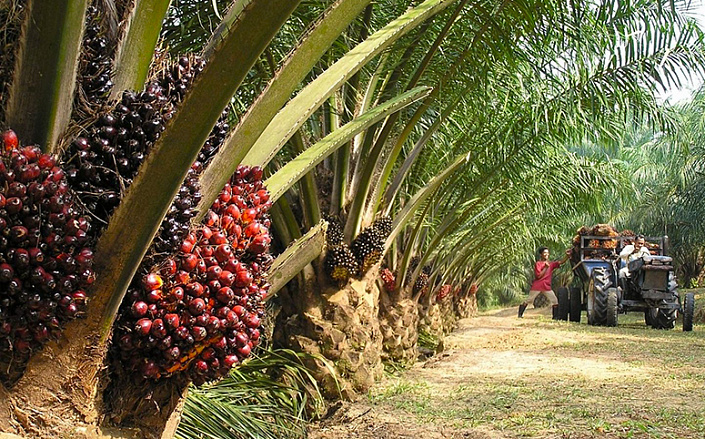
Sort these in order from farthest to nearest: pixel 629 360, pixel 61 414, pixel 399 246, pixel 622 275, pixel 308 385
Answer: pixel 622 275
pixel 399 246
pixel 629 360
pixel 308 385
pixel 61 414

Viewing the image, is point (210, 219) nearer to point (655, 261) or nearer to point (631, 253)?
point (655, 261)

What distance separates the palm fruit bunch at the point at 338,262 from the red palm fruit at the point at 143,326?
9.44 feet

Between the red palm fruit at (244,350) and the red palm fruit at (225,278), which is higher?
the red palm fruit at (225,278)

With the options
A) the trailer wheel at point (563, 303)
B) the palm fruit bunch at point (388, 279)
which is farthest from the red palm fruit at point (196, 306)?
the trailer wheel at point (563, 303)

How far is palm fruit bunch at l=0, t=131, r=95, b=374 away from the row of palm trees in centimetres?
6

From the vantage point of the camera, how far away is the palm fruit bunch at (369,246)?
453 cm

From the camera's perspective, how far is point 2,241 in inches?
51.2

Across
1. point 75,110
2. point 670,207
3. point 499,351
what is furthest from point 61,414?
point 670,207

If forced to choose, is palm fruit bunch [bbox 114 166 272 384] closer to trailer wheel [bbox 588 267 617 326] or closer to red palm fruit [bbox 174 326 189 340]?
red palm fruit [bbox 174 326 189 340]

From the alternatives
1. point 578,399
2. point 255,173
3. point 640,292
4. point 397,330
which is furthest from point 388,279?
point 640,292

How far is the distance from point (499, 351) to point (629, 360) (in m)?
1.79

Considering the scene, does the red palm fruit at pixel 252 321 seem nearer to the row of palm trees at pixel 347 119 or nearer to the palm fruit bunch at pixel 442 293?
the row of palm trees at pixel 347 119

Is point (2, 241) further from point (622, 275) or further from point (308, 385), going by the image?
point (622, 275)

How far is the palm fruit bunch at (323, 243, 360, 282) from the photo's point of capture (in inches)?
173
